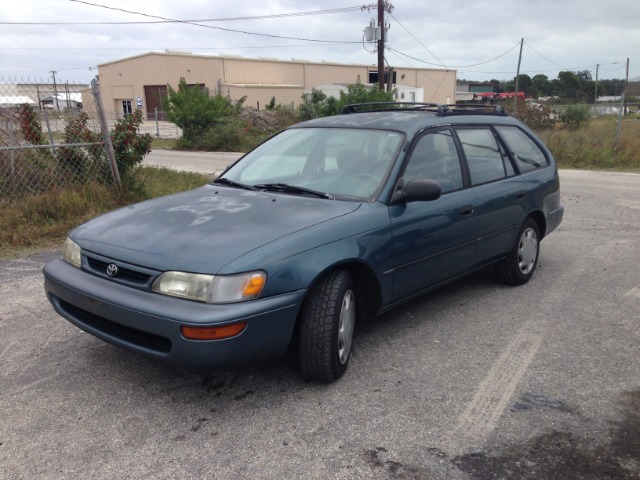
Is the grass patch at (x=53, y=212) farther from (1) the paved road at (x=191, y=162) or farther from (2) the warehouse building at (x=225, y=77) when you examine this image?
(2) the warehouse building at (x=225, y=77)

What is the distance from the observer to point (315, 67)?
185 ft

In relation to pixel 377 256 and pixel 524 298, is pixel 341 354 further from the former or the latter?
pixel 524 298

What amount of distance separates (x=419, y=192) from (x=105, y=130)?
18.4ft

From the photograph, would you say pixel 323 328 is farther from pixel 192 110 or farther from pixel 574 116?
pixel 192 110

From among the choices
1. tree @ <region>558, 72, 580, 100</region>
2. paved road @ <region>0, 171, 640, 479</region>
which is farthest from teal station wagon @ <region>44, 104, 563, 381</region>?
tree @ <region>558, 72, 580, 100</region>

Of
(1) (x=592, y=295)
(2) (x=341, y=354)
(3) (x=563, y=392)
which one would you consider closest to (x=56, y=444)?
(2) (x=341, y=354)

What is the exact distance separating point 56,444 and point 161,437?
504 millimetres

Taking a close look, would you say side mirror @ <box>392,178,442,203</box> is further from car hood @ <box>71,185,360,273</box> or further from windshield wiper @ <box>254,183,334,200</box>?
windshield wiper @ <box>254,183,334,200</box>

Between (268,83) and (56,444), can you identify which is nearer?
(56,444)

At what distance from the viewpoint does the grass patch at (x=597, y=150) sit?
16.3 meters

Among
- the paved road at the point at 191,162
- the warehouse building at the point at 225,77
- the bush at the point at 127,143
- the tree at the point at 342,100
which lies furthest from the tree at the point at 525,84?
A: the bush at the point at 127,143

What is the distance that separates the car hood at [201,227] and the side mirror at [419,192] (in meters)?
0.33

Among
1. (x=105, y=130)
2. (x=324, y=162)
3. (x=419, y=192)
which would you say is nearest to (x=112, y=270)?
(x=324, y=162)

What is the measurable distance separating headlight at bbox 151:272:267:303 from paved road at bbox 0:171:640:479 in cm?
68
